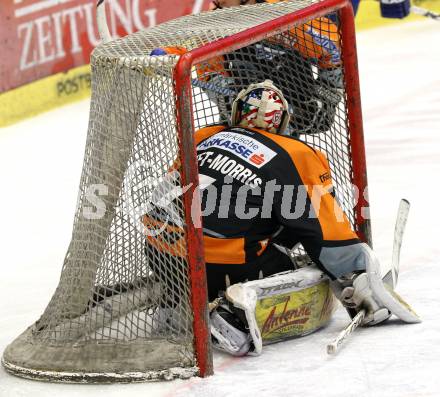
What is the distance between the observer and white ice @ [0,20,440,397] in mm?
3764

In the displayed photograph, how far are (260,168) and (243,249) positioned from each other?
277mm

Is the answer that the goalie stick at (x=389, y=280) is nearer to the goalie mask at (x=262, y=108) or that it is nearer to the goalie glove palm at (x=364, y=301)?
the goalie glove palm at (x=364, y=301)

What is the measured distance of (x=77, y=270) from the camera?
4102 millimetres

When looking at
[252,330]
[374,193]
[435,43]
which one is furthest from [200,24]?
[435,43]

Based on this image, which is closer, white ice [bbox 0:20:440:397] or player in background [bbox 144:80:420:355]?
white ice [bbox 0:20:440:397]

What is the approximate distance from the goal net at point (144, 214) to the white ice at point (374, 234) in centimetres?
11

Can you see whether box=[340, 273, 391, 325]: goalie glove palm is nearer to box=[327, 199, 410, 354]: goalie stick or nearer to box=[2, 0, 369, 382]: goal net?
box=[327, 199, 410, 354]: goalie stick

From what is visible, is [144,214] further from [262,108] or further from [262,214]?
[262,108]

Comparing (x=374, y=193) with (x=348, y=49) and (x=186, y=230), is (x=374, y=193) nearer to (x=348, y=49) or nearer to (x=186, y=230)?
(x=348, y=49)

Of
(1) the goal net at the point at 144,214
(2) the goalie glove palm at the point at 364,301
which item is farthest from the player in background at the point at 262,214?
(1) the goal net at the point at 144,214

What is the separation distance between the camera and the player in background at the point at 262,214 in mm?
3969

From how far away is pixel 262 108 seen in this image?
13.6 feet

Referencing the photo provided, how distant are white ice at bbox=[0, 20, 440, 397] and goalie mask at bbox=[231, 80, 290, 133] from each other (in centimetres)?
72

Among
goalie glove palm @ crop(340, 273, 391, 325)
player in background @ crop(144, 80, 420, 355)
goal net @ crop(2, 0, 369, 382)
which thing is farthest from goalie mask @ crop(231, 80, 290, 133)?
goalie glove palm @ crop(340, 273, 391, 325)
